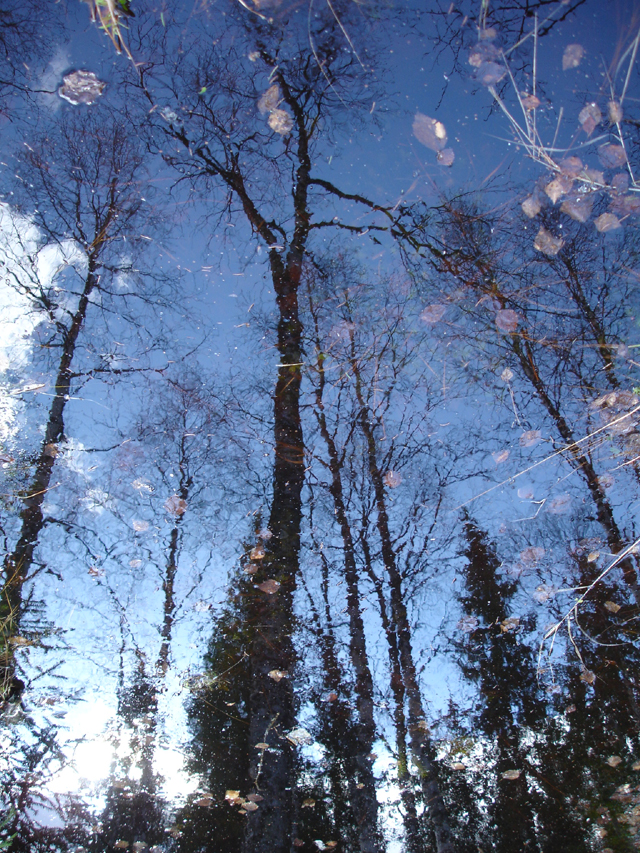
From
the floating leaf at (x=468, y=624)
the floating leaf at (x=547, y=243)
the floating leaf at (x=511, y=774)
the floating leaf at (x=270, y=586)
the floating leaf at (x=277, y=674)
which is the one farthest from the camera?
the floating leaf at (x=511, y=774)

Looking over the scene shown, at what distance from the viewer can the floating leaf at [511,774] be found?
23.5 feet

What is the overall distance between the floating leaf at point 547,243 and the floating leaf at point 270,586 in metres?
5.01

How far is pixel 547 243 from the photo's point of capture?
15.4 feet

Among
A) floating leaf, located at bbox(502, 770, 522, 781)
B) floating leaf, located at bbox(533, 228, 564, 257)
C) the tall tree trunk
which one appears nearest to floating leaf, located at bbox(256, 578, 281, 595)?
the tall tree trunk

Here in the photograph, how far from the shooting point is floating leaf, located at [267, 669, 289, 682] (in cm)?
294

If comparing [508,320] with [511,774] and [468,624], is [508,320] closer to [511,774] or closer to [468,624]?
[468,624]

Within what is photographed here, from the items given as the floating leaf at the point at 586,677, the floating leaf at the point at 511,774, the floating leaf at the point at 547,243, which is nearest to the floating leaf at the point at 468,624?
the floating leaf at the point at 586,677

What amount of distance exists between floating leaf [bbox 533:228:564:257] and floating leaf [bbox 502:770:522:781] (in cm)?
924

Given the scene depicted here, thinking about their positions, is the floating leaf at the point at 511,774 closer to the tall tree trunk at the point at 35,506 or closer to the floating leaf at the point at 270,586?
the floating leaf at the point at 270,586

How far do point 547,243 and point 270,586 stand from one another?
5.26 m

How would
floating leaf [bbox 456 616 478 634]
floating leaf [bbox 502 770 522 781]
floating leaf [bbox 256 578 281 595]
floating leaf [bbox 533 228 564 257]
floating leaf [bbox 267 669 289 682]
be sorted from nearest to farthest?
floating leaf [bbox 267 669 289 682], floating leaf [bbox 256 578 281 595], floating leaf [bbox 533 228 564 257], floating leaf [bbox 456 616 478 634], floating leaf [bbox 502 770 522 781]

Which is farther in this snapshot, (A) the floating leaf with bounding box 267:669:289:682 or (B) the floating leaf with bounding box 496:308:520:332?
(B) the floating leaf with bounding box 496:308:520:332

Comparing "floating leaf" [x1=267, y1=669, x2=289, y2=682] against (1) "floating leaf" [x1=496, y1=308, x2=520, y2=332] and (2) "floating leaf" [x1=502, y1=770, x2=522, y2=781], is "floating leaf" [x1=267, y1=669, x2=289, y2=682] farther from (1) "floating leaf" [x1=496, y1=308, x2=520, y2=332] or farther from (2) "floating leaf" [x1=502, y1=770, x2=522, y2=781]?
(2) "floating leaf" [x1=502, y1=770, x2=522, y2=781]

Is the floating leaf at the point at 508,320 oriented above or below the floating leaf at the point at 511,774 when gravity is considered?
above
